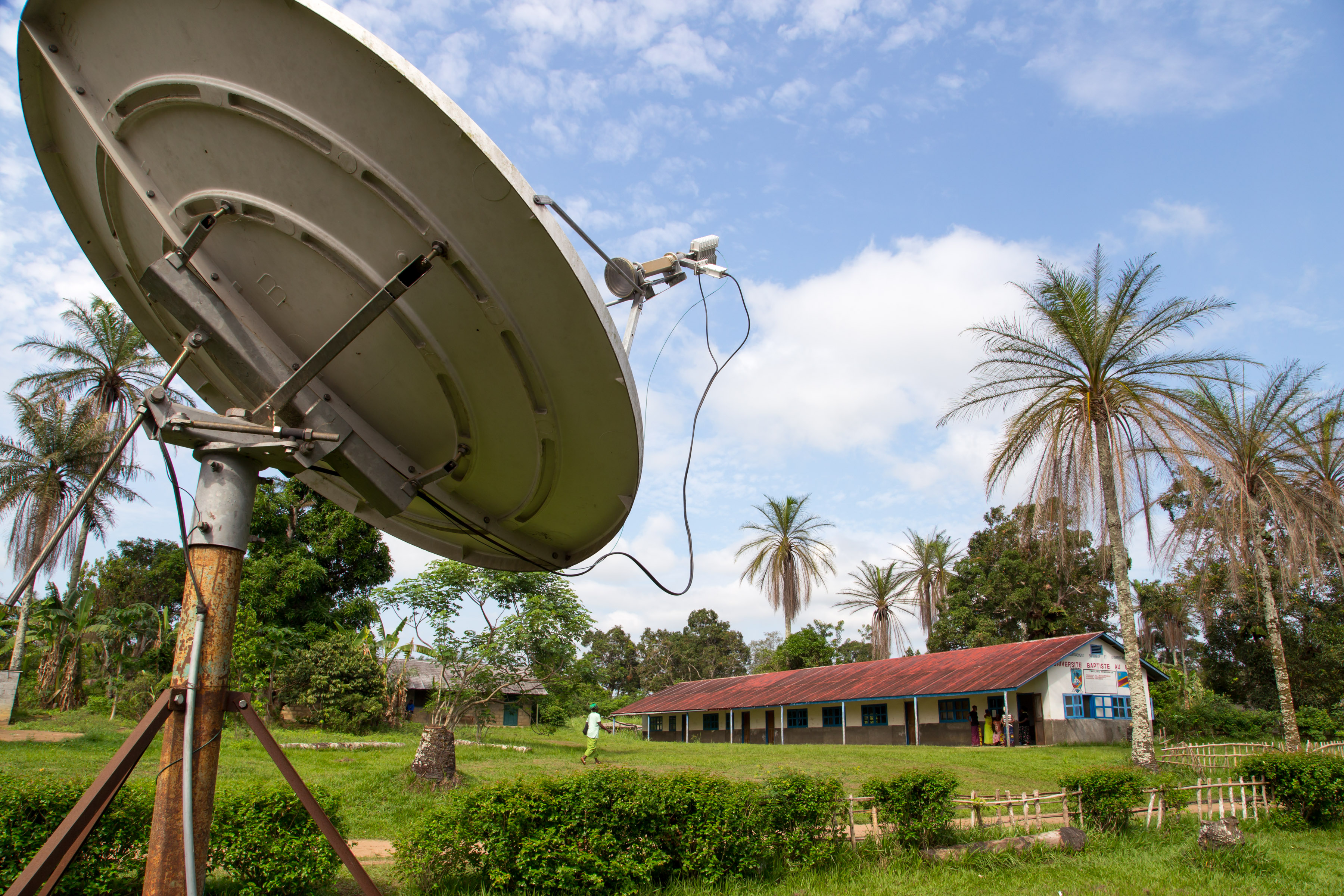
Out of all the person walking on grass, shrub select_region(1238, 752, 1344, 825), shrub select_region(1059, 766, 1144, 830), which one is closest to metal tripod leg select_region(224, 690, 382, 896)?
shrub select_region(1059, 766, 1144, 830)

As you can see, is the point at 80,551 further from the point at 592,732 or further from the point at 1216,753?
the point at 1216,753

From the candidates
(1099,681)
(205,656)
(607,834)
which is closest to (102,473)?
(205,656)

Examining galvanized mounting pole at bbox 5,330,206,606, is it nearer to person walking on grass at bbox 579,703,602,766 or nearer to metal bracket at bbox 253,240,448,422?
metal bracket at bbox 253,240,448,422

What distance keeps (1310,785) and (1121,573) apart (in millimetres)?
5397

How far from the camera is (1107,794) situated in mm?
11578

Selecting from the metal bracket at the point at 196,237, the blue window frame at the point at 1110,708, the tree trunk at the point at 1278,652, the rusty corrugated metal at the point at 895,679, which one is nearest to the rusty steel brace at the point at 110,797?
the metal bracket at the point at 196,237

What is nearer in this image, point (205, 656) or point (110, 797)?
point (110, 797)

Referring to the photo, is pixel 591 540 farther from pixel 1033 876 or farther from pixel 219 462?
pixel 1033 876

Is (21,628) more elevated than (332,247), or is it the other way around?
(332,247)

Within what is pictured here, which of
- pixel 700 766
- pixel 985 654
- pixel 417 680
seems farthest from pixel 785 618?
pixel 700 766

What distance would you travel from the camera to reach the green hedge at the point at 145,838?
19.9ft

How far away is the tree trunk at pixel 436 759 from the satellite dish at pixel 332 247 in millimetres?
9068

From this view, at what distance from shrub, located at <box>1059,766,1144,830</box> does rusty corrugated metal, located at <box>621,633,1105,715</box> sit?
51.9 feet

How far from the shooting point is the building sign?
96.7ft
